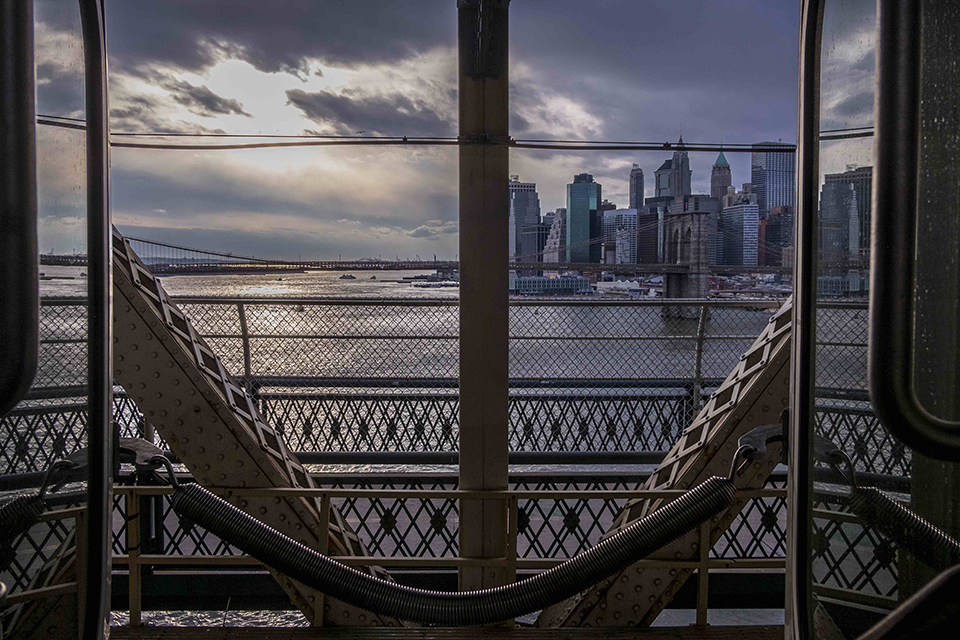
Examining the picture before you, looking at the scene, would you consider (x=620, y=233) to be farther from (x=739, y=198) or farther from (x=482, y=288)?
(x=482, y=288)

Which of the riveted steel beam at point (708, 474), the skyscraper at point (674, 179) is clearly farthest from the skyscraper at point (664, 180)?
the riveted steel beam at point (708, 474)

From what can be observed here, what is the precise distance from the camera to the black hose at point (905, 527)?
2.14ft

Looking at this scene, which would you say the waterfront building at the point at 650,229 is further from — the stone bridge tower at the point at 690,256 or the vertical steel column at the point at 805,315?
the vertical steel column at the point at 805,315

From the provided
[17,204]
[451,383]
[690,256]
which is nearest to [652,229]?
[690,256]

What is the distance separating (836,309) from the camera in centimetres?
84

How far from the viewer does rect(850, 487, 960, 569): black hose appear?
2.14 ft

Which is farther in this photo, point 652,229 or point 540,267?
point 652,229

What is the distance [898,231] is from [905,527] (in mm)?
383

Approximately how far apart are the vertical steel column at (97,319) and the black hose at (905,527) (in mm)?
1147

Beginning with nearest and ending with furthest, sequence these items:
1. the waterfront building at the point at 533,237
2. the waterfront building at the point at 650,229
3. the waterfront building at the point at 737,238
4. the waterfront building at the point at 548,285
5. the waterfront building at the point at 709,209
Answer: the waterfront building at the point at 737,238, the waterfront building at the point at 533,237, the waterfront building at the point at 548,285, the waterfront building at the point at 709,209, the waterfront building at the point at 650,229

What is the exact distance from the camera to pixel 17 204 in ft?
1.94

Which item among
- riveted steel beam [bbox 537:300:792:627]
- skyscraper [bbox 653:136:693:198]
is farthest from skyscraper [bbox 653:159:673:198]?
riveted steel beam [bbox 537:300:792:627]

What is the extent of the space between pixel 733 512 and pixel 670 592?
422 millimetres

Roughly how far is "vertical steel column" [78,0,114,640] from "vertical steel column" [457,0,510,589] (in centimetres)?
146
